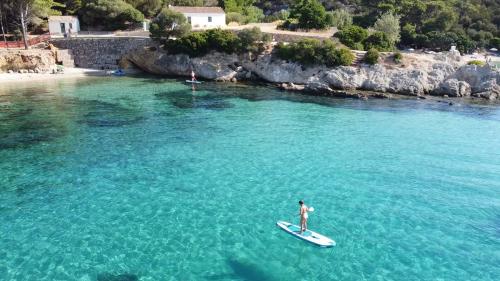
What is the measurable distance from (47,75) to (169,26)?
20.7m

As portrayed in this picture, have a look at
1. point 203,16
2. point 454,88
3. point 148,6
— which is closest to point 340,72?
point 454,88

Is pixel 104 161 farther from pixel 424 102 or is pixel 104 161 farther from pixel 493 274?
pixel 424 102

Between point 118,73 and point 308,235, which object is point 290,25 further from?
point 308,235

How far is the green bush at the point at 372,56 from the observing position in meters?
55.5

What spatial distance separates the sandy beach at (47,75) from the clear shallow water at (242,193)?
55.8 feet

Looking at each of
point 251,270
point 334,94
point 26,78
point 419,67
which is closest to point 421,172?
point 251,270

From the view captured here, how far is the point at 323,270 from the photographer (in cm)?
1741

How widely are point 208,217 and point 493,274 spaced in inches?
545

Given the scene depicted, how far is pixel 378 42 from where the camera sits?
61.9 m

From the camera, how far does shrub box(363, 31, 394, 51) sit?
201 ft

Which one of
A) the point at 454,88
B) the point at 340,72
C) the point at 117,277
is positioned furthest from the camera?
the point at 340,72

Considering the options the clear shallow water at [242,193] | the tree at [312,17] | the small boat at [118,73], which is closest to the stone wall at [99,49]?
the small boat at [118,73]

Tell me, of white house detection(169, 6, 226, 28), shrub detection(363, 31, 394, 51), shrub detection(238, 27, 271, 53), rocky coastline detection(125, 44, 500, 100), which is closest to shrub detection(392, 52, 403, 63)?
rocky coastline detection(125, 44, 500, 100)

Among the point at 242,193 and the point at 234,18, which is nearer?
the point at 242,193
